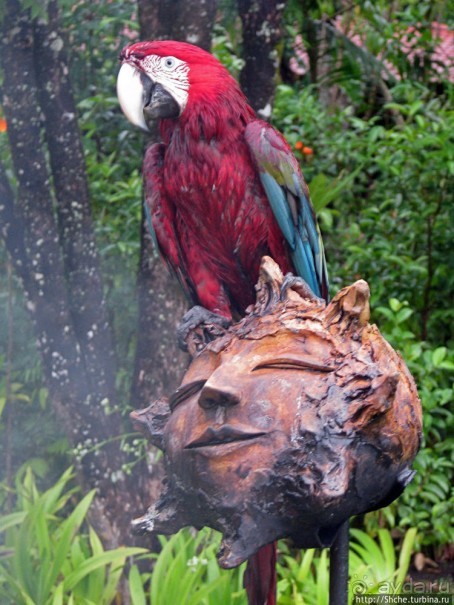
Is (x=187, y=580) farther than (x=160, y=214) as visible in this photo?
Yes

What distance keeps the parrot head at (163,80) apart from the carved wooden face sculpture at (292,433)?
487 millimetres

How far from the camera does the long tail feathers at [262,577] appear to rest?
93cm

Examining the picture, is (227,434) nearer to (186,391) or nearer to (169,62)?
(186,391)

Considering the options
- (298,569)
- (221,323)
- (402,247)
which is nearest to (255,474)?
(221,323)

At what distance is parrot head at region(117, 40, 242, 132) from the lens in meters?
1.16

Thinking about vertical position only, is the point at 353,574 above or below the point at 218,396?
below

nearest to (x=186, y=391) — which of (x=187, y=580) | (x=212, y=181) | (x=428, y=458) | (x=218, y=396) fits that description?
(x=218, y=396)

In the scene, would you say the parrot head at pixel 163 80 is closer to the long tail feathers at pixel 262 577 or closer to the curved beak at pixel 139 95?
the curved beak at pixel 139 95

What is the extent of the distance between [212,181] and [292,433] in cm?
57

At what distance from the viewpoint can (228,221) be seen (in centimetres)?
124

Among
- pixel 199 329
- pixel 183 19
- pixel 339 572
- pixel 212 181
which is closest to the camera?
pixel 339 572

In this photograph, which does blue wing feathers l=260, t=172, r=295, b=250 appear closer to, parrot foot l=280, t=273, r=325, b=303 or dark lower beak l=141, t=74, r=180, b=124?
dark lower beak l=141, t=74, r=180, b=124

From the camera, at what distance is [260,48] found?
1847 mm

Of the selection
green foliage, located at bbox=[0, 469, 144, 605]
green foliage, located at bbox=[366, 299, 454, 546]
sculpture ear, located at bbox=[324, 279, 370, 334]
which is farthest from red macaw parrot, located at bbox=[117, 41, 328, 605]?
green foliage, located at bbox=[366, 299, 454, 546]
